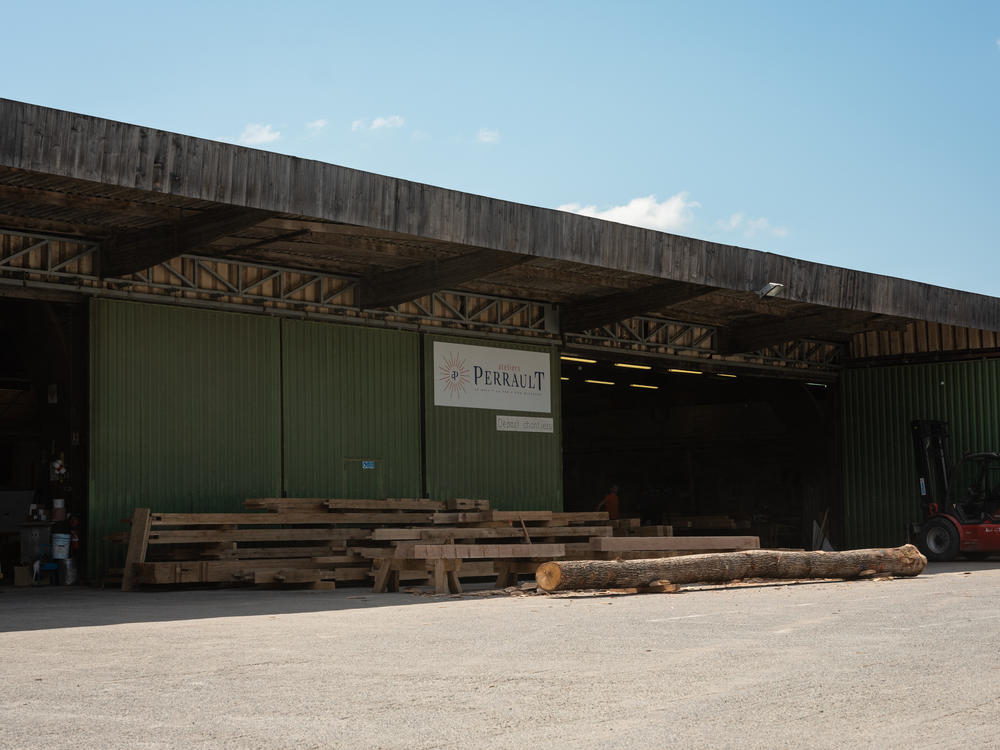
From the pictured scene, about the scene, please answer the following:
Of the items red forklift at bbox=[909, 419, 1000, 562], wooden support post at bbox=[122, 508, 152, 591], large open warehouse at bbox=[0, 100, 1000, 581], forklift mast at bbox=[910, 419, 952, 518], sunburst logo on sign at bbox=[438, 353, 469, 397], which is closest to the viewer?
large open warehouse at bbox=[0, 100, 1000, 581]

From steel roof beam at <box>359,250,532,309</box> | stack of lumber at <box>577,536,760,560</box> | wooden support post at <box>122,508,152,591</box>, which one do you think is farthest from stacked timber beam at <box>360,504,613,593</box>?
steel roof beam at <box>359,250,532,309</box>

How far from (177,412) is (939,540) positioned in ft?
53.7

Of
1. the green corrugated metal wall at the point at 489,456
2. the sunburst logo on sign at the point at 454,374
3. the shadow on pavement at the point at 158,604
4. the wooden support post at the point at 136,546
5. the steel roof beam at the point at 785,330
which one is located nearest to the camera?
the shadow on pavement at the point at 158,604

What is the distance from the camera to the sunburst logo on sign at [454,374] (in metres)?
23.1

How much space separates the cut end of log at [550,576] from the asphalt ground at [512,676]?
1510mm

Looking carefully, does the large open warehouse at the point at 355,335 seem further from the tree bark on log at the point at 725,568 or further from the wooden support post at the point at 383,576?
the tree bark on log at the point at 725,568

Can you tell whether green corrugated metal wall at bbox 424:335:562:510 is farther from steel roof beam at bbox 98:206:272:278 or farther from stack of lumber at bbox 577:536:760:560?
steel roof beam at bbox 98:206:272:278

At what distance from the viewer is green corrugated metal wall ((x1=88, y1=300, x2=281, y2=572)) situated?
18531 millimetres

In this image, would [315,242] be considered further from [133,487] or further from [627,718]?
[627,718]

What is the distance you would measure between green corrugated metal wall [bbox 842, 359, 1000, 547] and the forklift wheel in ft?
9.68

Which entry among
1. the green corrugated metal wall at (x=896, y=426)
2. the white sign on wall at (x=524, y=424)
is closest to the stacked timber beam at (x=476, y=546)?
the white sign on wall at (x=524, y=424)

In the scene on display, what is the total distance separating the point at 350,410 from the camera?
21656 millimetres

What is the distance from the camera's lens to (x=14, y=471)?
2891 centimetres

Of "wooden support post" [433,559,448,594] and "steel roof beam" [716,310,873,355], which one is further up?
"steel roof beam" [716,310,873,355]
